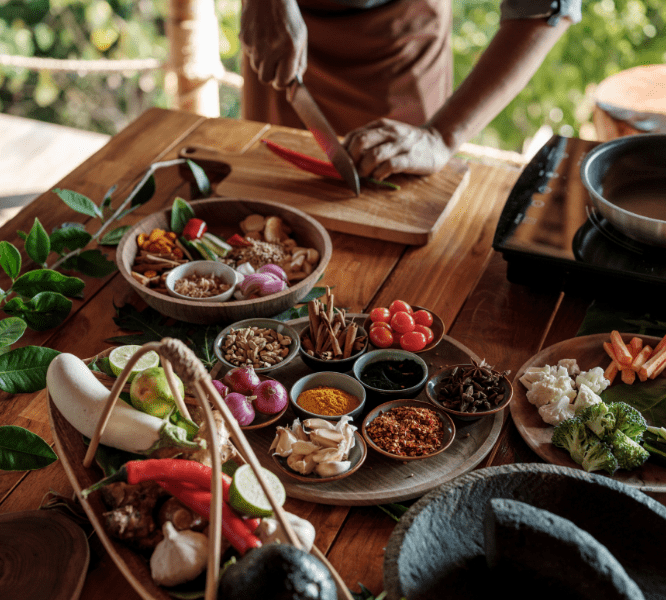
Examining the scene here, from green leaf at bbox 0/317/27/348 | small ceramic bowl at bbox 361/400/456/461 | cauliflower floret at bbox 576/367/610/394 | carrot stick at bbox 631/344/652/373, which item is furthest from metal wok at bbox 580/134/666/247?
green leaf at bbox 0/317/27/348

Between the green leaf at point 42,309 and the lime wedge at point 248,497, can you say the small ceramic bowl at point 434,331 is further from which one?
the green leaf at point 42,309

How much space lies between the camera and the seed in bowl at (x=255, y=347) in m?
1.28

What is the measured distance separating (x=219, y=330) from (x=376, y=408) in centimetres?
43

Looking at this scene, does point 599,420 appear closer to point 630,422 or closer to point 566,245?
point 630,422

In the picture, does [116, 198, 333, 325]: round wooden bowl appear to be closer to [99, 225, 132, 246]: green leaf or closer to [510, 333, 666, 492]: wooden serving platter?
[99, 225, 132, 246]: green leaf

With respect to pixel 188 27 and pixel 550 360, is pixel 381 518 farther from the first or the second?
pixel 188 27

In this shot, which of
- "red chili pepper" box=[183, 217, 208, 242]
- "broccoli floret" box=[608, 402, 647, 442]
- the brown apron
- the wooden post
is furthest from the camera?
the wooden post

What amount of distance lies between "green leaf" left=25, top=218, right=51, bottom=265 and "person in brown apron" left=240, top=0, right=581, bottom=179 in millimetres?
829

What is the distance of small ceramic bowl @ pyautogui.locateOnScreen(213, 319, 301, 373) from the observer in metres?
1.27

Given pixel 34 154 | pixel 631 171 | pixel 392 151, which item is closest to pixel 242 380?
pixel 392 151

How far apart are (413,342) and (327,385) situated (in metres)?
0.22

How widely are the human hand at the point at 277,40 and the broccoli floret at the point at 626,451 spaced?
135cm

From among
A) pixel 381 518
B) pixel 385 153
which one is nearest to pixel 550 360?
pixel 381 518

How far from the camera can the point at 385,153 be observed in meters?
1.86
